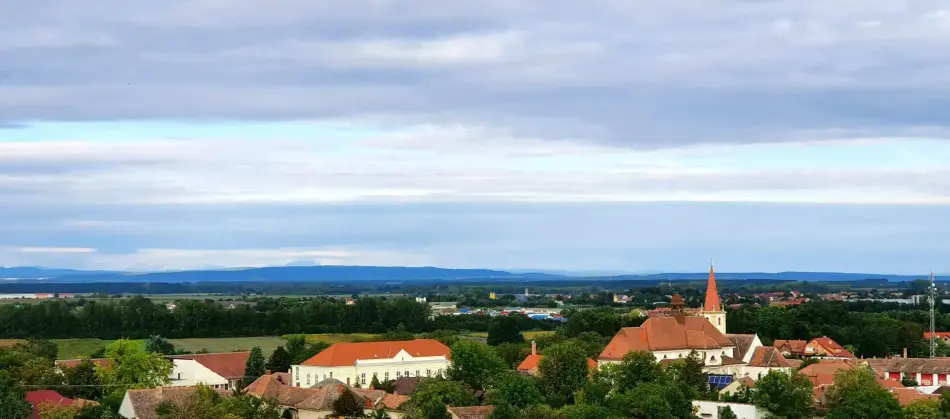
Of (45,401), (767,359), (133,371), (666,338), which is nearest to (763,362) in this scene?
(767,359)

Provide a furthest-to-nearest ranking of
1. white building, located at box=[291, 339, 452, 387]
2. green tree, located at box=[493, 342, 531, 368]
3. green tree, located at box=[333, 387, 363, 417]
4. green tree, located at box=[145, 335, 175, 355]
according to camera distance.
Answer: green tree, located at box=[145, 335, 175, 355], green tree, located at box=[493, 342, 531, 368], white building, located at box=[291, 339, 452, 387], green tree, located at box=[333, 387, 363, 417]

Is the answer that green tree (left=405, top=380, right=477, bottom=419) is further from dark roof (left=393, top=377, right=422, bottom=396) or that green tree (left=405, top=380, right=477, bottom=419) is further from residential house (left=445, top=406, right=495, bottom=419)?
dark roof (left=393, top=377, right=422, bottom=396)

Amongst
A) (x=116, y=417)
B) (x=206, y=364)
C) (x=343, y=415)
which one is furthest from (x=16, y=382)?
(x=206, y=364)

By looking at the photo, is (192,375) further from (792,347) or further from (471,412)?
(792,347)

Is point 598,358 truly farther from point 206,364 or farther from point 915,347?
point 915,347

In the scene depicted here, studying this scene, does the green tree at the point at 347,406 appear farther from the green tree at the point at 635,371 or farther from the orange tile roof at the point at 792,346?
the orange tile roof at the point at 792,346

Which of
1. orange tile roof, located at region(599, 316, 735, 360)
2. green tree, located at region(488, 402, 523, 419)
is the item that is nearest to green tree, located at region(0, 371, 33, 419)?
green tree, located at region(488, 402, 523, 419)

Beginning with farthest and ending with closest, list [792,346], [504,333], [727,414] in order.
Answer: [504,333] < [792,346] < [727,414]
